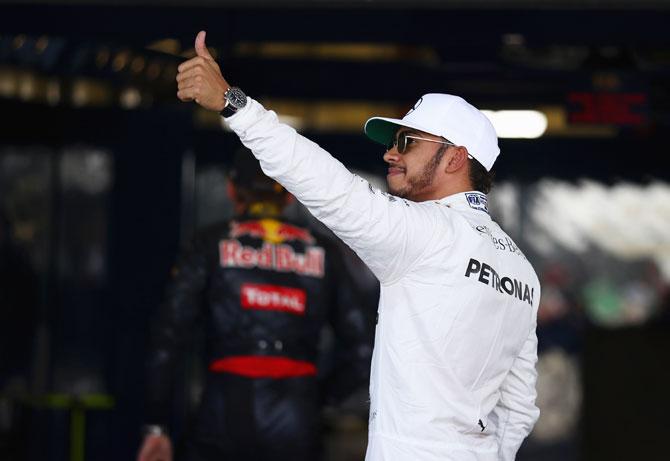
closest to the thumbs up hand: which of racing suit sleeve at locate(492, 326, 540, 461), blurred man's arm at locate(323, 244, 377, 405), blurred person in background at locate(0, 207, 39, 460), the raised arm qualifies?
the raised arm

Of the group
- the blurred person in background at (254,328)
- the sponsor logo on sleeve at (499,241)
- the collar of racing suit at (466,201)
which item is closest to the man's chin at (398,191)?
the collar of racing suit at (466,201)

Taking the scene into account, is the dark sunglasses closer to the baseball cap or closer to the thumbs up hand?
the baseball cap

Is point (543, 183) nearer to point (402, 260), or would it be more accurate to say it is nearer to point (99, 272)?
point (99, 272)

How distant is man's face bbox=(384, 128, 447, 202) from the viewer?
3520mm

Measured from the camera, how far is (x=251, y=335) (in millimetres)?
4883

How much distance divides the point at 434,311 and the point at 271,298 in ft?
5.51

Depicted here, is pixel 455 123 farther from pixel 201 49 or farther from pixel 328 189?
pixel 201 49

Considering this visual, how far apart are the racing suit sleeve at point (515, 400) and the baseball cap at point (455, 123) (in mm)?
545

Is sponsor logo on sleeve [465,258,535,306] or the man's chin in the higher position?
the man's chin

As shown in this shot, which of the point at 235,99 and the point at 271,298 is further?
the point at 271,298

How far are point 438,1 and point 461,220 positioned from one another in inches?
94.5

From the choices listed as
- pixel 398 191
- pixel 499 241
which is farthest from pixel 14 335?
pixel 499 241

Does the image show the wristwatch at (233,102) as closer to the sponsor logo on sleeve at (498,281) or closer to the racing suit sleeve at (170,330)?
the sponsor logo on sleeve at (498,281)

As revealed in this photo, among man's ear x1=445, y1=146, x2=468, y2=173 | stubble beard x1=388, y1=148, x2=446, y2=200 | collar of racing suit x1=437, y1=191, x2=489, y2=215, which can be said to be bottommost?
collar of racing suit x1=437, y1=191, x2=489, y2=215
